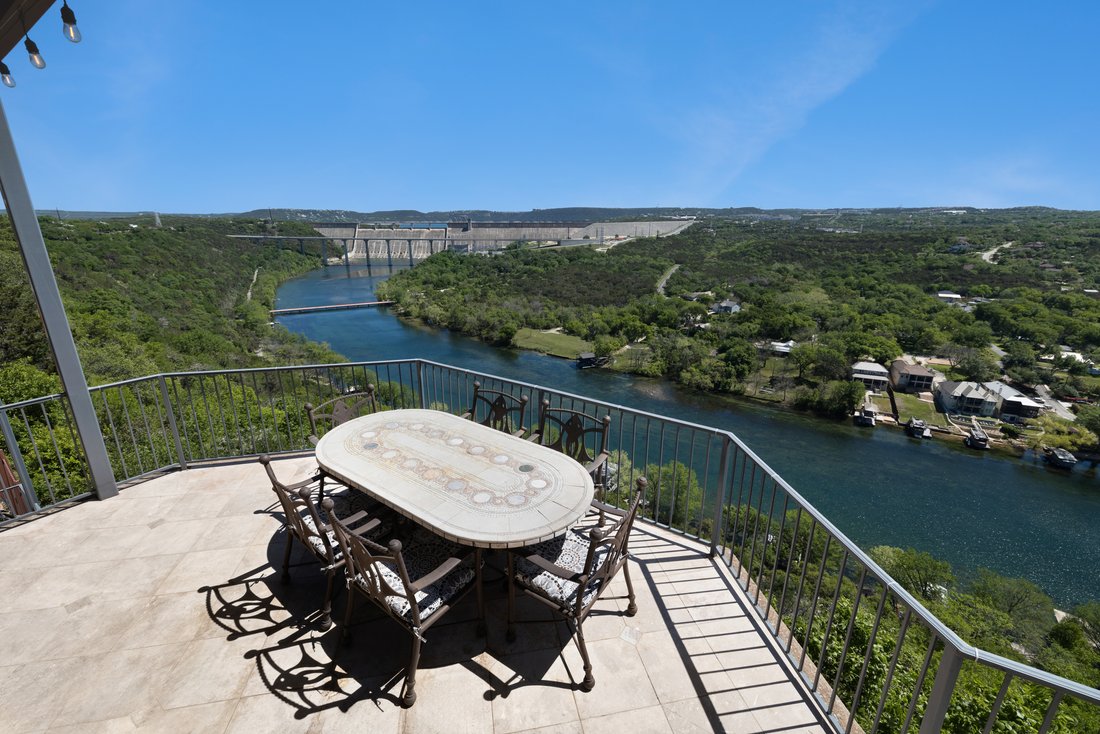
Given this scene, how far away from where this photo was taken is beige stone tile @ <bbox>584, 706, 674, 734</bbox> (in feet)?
6.97

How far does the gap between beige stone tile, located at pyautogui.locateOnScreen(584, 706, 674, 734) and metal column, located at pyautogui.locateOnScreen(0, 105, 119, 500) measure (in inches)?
150

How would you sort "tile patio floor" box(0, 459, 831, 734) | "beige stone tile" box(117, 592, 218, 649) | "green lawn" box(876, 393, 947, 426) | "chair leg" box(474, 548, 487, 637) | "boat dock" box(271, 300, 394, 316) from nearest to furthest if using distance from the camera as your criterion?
"tile patio floor" box(0, 459, 831, 734) < "chair leg" box(474, 548, 487, 637) < "beige stone tile" box(117, 592, 218, 649) < "green lawn" box(876, 393, 947, 426) < "boat dock" box(271, 300, 394, 316)

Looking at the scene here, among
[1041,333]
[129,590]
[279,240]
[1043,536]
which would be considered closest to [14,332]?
[129,590]

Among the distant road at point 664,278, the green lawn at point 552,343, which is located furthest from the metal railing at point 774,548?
the distant road at point 664,278

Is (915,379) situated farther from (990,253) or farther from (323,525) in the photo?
(990,253)

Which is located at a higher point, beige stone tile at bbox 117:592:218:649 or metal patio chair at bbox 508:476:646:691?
metal patio chair at bbox 508:476:646:691

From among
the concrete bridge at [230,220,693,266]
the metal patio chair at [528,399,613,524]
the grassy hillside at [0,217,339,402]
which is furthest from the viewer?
the concrete bridge at [230,220,693,266]

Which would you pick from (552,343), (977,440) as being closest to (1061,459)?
(977,440)

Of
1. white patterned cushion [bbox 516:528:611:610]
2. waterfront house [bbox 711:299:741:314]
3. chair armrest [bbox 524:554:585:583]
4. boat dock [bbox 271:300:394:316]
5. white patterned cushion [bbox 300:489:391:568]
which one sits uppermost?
chair armrest [bbox 524:554:585:583]

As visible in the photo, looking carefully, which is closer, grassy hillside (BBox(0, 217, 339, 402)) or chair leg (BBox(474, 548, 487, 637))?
chair leg (BBox(474, 548, 487, 637))

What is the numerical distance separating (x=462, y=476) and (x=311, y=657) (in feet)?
3.78

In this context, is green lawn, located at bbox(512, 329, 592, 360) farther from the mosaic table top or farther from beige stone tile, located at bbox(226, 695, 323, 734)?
beige stone tile, located at bbox(226, 695, 323, 734)

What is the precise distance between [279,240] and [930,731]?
10609 cm

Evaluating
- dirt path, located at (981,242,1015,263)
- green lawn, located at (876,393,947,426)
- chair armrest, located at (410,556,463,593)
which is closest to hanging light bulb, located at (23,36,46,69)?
chair armrest, located at (410,556,463,593)
